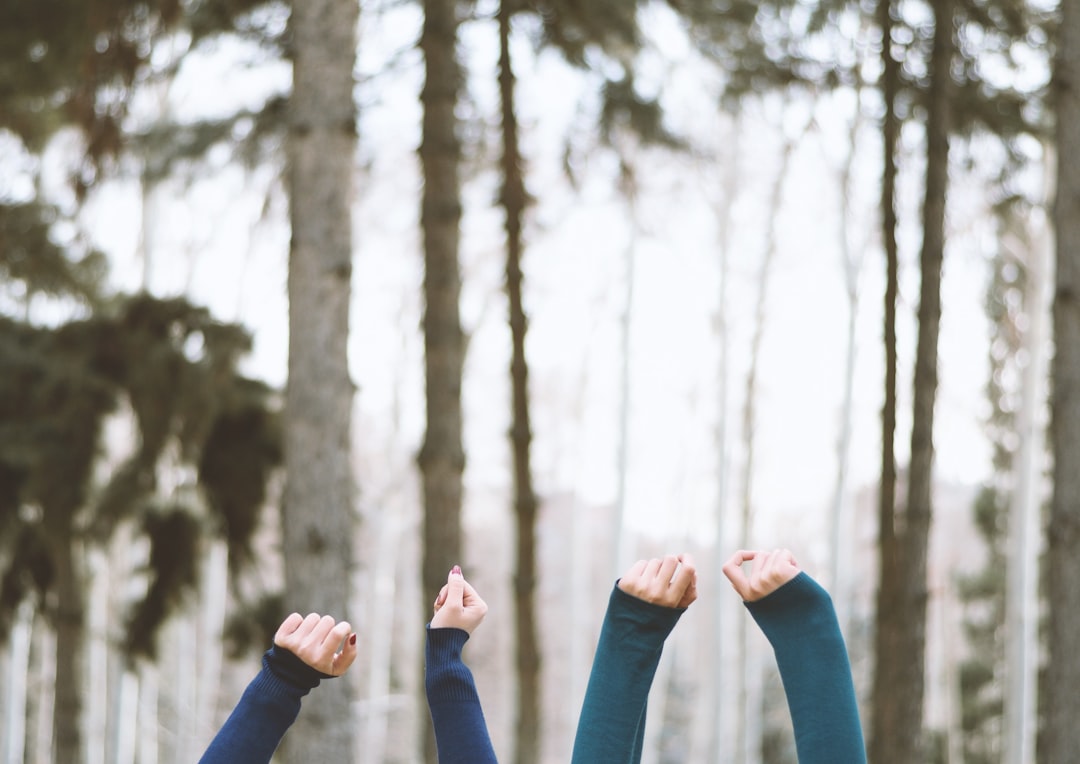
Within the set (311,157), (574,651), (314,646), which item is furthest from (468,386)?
(314,646)

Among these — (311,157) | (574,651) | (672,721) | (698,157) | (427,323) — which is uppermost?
(698,157)

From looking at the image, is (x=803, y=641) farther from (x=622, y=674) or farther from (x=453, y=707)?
(x=453, y=707)

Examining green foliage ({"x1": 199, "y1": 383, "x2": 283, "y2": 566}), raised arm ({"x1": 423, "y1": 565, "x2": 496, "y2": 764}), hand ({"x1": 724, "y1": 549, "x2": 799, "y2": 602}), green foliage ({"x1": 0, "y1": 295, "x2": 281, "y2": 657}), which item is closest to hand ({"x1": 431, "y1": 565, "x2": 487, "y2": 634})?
raised arm ({"x1": 423, "y1": 565, "x2": 496, "y2": 764})

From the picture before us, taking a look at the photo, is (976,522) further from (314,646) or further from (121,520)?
(314,646)

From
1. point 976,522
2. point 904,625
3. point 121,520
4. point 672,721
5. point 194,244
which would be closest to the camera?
point 904,625

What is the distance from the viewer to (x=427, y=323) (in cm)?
548

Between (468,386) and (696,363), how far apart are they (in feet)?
12.7

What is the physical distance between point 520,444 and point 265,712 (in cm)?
417

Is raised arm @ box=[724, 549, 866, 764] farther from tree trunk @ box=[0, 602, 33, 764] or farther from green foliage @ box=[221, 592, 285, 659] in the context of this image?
tree trunk @ box=[0, 602, 33, 764]

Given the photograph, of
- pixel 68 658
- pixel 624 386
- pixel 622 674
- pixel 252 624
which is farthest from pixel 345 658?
pixel 624 386

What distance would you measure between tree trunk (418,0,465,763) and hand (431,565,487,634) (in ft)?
10.1

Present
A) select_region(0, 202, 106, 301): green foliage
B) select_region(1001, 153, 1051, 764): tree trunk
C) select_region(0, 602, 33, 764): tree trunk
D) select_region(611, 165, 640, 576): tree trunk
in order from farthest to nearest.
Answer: select_region(0, 602, 33, 764): tree trunk < select_region(611, 165, 640, 576): tree trunk < select_region(1001, 153, 1051, 764): tree trunk < select_region(0, 202, 106, 301): green foliage

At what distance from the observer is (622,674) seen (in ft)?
6.39

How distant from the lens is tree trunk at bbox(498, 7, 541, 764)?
238 inches
